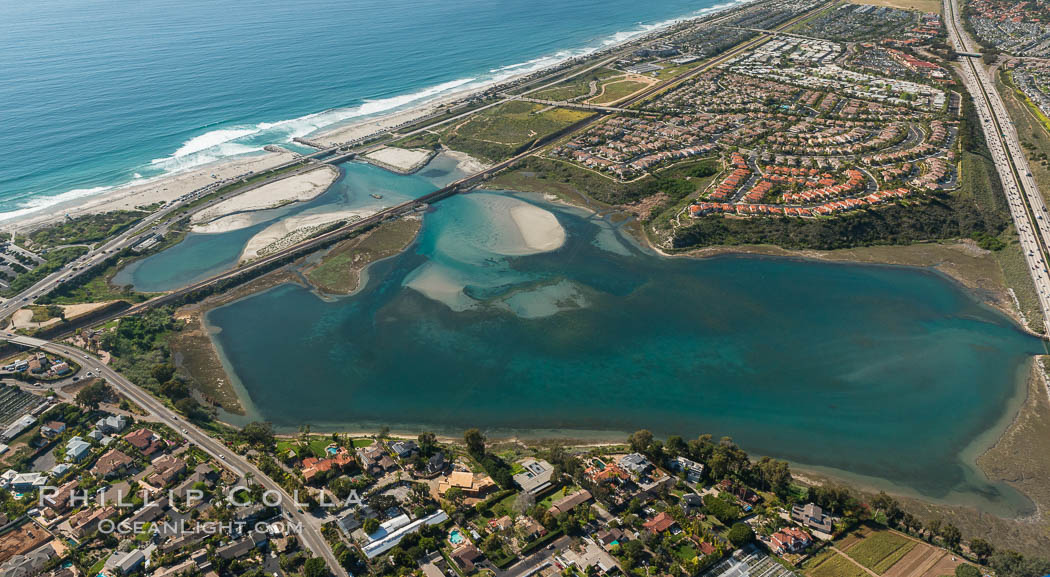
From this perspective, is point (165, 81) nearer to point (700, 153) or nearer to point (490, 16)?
point (490, 16)

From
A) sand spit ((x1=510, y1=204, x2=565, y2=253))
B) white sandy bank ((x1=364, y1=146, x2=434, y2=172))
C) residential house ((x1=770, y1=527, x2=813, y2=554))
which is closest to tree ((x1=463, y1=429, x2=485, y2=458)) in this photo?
residential house ((x1=770, y1=527, x2=813, y2=554))

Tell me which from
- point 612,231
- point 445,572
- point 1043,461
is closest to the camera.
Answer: point 445,572

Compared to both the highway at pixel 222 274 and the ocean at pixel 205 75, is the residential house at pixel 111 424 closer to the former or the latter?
the highway at pixel 222 274

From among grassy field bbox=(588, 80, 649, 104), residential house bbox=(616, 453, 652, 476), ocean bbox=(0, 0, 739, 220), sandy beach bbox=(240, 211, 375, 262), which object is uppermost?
ocean bbox=(0, 0, 739, 220)

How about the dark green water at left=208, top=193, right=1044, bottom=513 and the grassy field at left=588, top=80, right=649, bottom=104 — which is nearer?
the dark green water at left=208, top=193, right=1044, bottom=513

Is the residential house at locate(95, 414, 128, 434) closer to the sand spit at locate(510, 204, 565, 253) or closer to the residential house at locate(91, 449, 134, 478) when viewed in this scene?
the residential house at locate(91, 449, 134, 478)

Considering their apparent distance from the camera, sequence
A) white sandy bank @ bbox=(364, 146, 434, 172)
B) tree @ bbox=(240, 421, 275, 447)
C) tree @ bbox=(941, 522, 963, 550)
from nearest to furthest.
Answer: tree @ bbox=(941, 522, 963, 550) < tree @ bbox=(240, 421, 275, 447) < white sandy bank @ bbox=(364, 146, 434, 172)

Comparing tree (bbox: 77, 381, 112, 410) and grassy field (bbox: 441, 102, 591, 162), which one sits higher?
grassy field (bbox: 441, 102, 591, 162)

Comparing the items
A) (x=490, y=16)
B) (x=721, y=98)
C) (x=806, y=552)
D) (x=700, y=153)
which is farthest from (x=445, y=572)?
(x=490, y=16)

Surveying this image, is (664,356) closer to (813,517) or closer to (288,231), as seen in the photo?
(813,517)
